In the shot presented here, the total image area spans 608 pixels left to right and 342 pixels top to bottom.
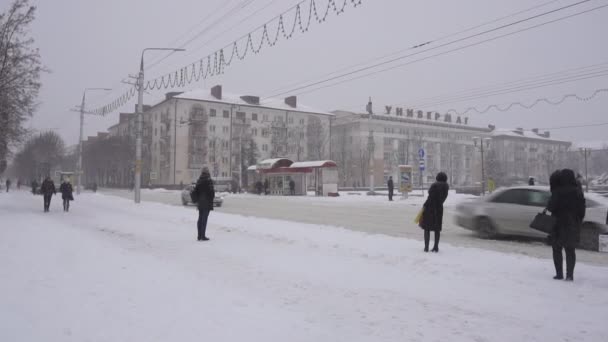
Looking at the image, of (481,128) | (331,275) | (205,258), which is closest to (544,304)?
(331,275)

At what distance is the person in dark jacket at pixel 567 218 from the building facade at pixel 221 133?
5914 centimetres

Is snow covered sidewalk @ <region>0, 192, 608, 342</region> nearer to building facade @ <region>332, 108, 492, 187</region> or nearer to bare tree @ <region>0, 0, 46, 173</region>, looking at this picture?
bare tree @ <region>0, 0, 46, 173</region>

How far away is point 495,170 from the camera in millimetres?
68375

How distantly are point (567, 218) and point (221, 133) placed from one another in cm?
7212

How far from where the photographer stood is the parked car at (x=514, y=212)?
1034 centimetres

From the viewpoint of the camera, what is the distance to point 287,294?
→ 19.5 ft

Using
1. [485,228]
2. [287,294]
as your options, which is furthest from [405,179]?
[287,294]

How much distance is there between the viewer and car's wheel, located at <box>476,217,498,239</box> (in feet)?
39.4

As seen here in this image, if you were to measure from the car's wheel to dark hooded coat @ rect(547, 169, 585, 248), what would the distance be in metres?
5.06

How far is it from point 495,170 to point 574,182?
→ 66276mm

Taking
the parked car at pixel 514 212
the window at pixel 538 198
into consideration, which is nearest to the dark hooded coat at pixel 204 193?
the parked car at pixel 514 212

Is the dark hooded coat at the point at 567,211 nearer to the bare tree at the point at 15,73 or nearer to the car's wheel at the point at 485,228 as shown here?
the car's wheel at the point at 485,228

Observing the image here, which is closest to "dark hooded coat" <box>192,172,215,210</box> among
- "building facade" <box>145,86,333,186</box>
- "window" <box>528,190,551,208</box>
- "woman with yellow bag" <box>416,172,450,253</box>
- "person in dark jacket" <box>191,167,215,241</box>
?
"person in dark jacket" <box>191,167,215,241</box>

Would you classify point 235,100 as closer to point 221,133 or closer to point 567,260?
point 221,133
